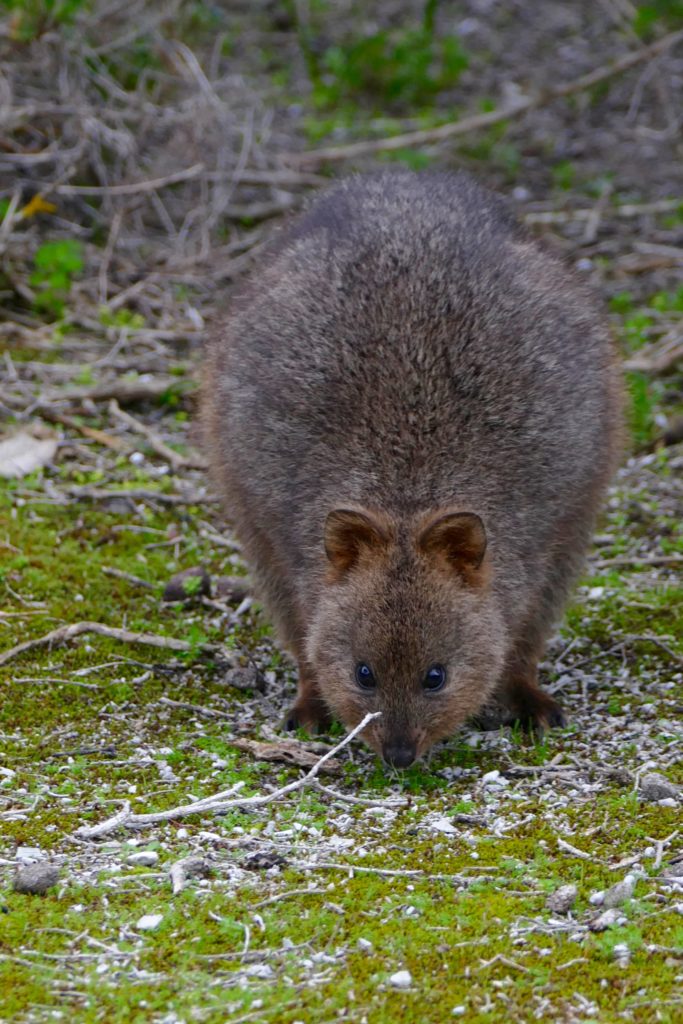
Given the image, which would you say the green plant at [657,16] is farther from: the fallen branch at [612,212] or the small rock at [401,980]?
the small rock at [401,980]

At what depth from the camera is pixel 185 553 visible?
7.36 meters

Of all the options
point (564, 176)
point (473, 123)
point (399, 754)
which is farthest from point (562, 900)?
point (564, 176)

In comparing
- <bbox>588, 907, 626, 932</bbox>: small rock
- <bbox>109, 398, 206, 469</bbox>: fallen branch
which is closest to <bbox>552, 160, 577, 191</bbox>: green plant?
<bbox>109, 398, 206, 469</bbox>: fallen branch

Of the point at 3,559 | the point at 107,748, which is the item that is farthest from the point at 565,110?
the point at 107,748

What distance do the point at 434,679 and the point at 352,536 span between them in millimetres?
607

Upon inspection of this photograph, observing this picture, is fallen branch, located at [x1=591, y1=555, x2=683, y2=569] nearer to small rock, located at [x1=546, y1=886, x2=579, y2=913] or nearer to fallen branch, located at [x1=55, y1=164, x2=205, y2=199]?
small rock, located at [x1=546, y1=886, x2=579, y2=913]

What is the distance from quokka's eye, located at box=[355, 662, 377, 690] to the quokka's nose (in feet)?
0.73

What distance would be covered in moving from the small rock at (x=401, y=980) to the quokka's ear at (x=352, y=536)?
1.83 m

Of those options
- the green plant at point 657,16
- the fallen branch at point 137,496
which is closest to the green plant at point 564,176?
the green plant at point 657,16

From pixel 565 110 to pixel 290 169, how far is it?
117 inches

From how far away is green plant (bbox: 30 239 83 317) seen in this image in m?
9.48

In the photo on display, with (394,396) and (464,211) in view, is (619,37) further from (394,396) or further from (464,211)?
(394,396)

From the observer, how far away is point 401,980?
386cm

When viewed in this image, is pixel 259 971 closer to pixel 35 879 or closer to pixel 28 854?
pixel 35 879
